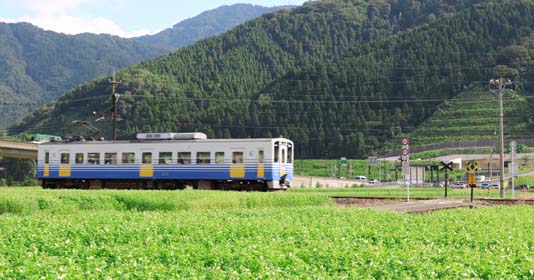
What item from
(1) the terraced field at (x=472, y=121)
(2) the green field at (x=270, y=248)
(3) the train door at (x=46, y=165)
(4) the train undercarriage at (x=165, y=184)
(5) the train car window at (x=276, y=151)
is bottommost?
(4) the train undercarriage at (x=165, y=184)

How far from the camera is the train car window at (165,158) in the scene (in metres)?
39.7

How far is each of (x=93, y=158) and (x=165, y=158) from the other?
494 centimetres

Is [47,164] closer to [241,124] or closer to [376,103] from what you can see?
[241,124]

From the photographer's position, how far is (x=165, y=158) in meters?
39.8

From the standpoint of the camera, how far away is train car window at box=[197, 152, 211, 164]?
38781mm

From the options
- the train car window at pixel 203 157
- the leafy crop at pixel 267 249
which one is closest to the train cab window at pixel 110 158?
the train car window at pixel 203 157

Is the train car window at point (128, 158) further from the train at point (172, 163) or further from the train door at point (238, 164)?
the train door at point (238, 164)

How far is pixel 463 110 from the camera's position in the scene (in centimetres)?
12231

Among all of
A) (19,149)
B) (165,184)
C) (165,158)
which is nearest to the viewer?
(165,158)

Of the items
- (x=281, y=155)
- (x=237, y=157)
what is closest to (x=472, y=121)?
(x=281, y=155)

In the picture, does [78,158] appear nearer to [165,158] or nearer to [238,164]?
[165,158]

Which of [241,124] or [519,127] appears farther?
[241,124]

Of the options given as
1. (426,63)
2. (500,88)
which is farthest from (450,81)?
(500,88)

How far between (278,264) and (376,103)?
137 meters
